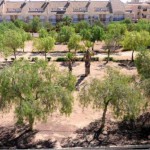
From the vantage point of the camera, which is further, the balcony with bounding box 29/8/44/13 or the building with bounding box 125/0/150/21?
the building with bounding box 125/0/150/21

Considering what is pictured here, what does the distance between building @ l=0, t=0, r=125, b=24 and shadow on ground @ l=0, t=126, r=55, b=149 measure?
62.8 metres

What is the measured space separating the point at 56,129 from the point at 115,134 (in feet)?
16.8

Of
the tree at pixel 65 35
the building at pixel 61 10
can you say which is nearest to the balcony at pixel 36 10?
the building at pixel 61 10

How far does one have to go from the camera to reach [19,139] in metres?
→ 27.4

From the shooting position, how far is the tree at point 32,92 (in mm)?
26008

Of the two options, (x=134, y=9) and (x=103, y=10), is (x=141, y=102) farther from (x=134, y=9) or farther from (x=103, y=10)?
(x=134, y=9)

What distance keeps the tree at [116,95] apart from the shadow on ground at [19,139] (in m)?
4.76

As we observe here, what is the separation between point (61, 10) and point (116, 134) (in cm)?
6551

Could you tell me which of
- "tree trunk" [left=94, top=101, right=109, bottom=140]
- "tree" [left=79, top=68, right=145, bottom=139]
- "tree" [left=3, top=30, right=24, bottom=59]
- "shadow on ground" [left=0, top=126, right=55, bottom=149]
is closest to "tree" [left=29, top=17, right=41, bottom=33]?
"tree" [left=3, top=30, right=24, bottom=59]

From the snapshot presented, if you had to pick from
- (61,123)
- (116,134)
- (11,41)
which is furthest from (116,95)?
(11,41)

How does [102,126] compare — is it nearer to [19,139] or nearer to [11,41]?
[19,139]

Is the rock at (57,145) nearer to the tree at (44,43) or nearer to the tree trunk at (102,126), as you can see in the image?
the tree trunk at (102,126)

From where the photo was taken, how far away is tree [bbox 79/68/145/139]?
87.8 feet

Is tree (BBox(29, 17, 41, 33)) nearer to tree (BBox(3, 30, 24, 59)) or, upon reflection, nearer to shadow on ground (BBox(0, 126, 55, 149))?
tree (BBox(3, 30, 24, 59))
